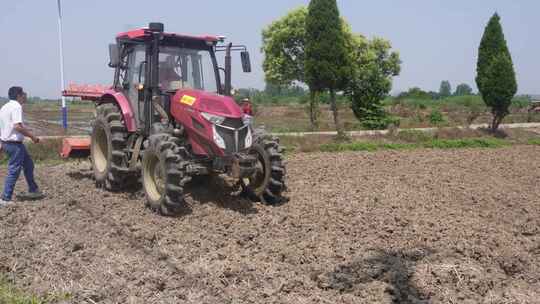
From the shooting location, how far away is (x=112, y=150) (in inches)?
307

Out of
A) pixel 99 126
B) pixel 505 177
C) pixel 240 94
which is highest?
pixel 240 94

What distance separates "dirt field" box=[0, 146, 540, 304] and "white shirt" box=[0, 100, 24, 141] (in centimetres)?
96

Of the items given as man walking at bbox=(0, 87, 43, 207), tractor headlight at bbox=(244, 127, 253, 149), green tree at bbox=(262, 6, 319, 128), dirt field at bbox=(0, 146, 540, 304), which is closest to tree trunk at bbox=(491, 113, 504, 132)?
green tree at bbox=(262, 6, 319, 128)

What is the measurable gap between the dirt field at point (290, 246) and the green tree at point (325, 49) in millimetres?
9941

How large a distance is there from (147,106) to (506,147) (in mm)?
12711

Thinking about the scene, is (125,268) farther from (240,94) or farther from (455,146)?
(455,146)

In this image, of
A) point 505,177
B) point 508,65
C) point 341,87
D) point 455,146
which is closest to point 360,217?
point 505,177

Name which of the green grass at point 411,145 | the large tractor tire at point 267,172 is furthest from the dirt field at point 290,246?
the green grass at point 411,145

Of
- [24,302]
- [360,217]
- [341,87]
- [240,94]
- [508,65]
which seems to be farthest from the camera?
[508,65]

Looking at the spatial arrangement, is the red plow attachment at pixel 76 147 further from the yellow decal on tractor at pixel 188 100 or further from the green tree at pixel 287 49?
the green tree at pixel 287 49

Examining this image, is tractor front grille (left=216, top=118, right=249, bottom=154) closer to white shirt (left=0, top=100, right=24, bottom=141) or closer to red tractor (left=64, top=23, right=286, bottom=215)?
red tractor (left=64, top=23, right=286, bottom=215)

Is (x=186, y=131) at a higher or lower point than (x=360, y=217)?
higher

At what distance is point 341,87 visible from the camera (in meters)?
19.1

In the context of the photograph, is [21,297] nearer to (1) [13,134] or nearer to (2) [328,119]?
(1) [13,134]
